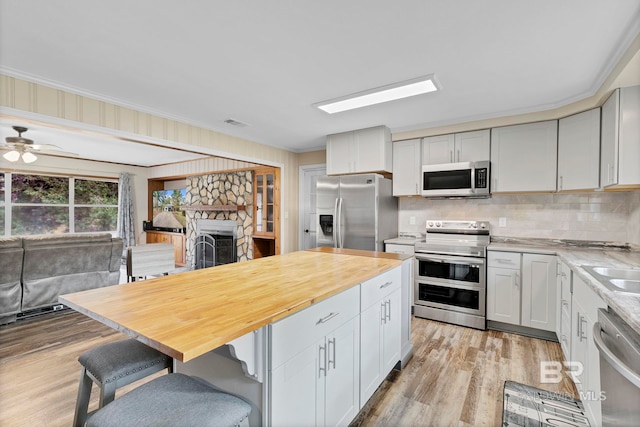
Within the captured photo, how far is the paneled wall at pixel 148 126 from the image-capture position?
2.46 m

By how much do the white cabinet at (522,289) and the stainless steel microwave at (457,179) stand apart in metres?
0.77

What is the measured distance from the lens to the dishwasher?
1.05 m

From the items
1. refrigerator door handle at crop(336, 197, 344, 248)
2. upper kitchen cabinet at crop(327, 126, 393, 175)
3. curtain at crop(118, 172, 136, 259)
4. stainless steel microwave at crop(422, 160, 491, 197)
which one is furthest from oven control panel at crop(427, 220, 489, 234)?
curtain at crop(118, 172, 136, 259)

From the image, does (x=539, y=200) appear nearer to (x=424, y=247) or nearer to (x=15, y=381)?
(x=424, y=247)

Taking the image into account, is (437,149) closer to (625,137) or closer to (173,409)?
(625,137)

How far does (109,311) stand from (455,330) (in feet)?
10.7

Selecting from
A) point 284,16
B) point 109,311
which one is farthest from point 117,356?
point 284,16

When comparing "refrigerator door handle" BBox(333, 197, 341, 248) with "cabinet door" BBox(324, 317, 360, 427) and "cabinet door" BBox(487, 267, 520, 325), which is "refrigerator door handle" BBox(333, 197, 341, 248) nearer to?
"cabinet door" BBox(487, 267, 520, 325)

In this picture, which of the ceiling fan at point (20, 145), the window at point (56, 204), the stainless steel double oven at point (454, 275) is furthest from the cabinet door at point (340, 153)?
the window at point (56, 204)

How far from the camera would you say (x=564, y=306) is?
7.94 ft

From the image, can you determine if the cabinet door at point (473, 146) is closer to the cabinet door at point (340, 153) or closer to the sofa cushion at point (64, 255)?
the cabinet door at point (340, 153)

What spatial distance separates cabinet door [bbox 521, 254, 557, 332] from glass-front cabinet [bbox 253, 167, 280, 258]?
3544 millimetres

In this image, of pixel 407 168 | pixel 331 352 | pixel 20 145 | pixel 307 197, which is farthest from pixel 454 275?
pixel 20 145

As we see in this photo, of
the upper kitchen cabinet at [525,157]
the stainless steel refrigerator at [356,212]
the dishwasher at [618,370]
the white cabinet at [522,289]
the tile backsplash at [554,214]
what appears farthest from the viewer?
the stainless steel refrigerator at [356,212]
